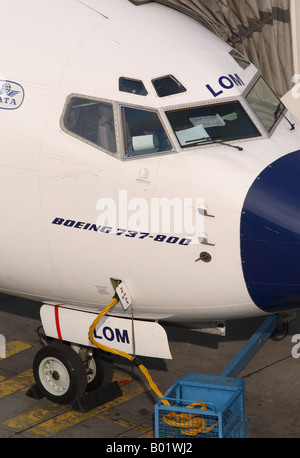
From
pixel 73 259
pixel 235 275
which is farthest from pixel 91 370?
pixel 235 275

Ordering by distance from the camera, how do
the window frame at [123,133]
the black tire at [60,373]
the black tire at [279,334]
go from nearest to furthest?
the window frame at [123,133] → the black tire at [60,373] → the black tire at [279,334]

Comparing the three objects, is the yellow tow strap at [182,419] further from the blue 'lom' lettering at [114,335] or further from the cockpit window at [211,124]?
the cockpit window at [211,124]

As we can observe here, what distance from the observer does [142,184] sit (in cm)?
1223

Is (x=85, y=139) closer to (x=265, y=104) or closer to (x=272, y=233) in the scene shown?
(x=265, y=104)

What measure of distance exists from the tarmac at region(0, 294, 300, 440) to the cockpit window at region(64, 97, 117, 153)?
4.63 meters

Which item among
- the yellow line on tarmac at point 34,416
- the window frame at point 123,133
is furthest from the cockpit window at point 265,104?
the yellow line on tarmac at point 34,416

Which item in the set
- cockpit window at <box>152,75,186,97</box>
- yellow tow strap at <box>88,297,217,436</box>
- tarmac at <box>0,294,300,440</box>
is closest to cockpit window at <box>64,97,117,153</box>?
cockpit window at <box>152,75,186,97</box>

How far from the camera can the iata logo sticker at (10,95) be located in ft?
41.9

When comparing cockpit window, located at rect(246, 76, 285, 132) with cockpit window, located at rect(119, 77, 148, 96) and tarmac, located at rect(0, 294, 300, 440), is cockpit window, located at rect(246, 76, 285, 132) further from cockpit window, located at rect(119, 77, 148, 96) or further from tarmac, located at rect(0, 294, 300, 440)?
tarmac, located at rect(0, 294, 300, 440)

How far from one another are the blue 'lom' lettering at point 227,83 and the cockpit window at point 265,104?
0.27 m

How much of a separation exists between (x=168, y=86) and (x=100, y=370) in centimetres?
516

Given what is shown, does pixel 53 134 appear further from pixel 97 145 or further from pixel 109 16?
pixel 109 16

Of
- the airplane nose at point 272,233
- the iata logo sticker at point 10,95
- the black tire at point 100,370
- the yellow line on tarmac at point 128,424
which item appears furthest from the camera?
the black tire at point 100,370

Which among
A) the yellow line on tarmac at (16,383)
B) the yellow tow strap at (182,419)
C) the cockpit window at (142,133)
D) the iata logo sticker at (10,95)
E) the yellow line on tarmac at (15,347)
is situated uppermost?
the iata logo sticker at (10,95)
